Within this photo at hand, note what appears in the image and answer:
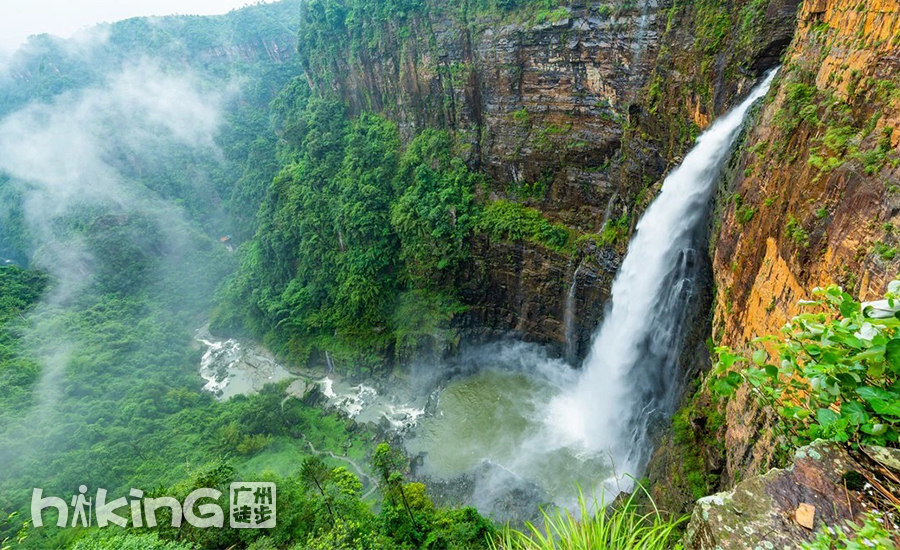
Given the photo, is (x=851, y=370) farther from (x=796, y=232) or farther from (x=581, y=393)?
(x=581, y=393)

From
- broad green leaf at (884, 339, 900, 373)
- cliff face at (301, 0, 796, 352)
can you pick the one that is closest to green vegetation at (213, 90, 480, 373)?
cliff face at (301, 0, 796, 352)

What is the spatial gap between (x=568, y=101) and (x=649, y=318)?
938 cm

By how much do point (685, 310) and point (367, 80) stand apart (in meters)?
22.4

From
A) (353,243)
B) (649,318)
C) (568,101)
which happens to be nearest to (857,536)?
(649,318)

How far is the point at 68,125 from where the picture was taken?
143ft

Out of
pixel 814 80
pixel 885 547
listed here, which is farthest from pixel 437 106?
pixel 885 547

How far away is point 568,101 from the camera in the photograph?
56.4 feet

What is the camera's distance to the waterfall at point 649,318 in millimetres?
10836

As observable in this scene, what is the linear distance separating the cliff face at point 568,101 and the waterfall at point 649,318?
3.53 ft

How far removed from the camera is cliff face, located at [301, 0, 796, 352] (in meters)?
11.9

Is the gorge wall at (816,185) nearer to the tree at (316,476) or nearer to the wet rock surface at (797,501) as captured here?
the wet rock surface at (797,501)

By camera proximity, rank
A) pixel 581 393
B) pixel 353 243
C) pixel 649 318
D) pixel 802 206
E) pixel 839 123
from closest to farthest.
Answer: pixel 839 123 → pixel 802 206 → pixel 649 318 → pixel 581 393 → pixel 353 243

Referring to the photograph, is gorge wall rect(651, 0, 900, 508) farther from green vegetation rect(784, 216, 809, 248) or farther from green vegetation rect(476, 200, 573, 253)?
green vegetation rect(476, 200, 573, 253)

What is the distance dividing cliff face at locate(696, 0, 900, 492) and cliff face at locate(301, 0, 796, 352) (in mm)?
3740
